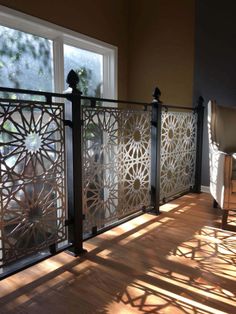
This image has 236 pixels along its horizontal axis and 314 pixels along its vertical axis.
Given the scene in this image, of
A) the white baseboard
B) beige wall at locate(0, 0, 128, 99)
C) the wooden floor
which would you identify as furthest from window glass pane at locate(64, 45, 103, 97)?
the wooden floor

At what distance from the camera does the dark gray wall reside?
10.0 feet

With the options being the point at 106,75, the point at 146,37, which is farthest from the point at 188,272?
the point at 146,37

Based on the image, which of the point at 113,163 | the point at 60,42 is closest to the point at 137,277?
the point at 113,163

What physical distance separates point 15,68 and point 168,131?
1.58 meters

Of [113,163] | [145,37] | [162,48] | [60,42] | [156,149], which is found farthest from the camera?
[145,37]

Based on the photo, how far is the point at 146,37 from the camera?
3.64 meters

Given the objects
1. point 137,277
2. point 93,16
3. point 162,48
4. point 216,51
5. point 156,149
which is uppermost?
point 93,16

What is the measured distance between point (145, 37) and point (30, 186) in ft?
9.27

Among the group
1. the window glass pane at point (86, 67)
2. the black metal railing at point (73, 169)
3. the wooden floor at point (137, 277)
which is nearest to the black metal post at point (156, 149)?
the black metal railing at point (73, 169)

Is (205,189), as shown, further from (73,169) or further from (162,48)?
(73,169)

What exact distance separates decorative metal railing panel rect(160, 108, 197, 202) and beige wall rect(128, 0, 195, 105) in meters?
0.45

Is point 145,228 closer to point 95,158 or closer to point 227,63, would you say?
point 95,158

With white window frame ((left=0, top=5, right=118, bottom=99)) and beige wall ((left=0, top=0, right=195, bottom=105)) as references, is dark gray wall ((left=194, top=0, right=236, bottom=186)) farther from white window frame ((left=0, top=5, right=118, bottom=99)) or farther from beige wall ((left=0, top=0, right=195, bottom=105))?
white window frame ((left=0, top=5, right=118, bottom=99))

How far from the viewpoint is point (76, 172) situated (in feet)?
5.82
